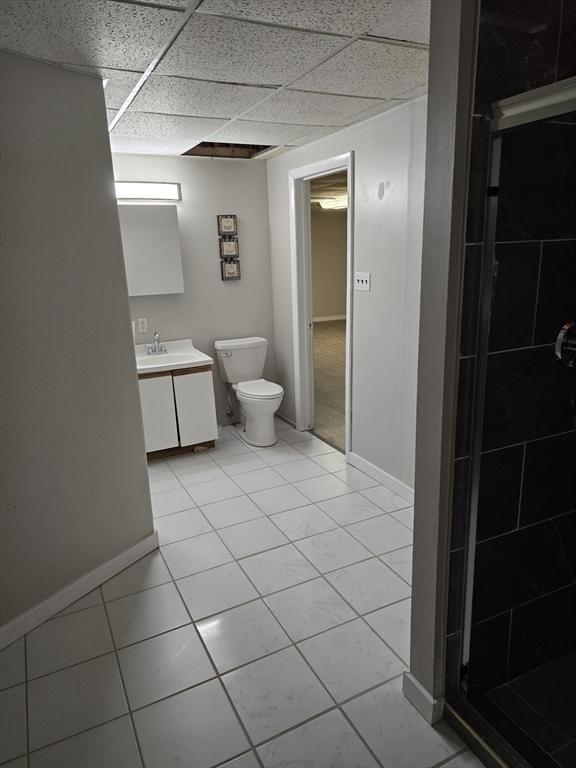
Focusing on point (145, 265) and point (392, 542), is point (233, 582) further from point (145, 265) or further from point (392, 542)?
point (145, 265)

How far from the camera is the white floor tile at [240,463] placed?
3663mm

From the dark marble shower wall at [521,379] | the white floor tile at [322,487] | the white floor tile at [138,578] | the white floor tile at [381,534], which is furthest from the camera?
the white floor tile at [322,487]

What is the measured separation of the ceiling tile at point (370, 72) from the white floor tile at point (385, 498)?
2.24 metres

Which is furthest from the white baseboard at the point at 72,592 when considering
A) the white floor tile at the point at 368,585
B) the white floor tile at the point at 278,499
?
the white floor tile at the point at 368,585

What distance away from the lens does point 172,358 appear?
12.7 feet

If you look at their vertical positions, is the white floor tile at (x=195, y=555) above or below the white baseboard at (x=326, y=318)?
below

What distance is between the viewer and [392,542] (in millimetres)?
2699

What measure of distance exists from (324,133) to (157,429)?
235cm

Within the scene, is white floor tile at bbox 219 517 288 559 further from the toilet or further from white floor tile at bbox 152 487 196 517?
the toilet

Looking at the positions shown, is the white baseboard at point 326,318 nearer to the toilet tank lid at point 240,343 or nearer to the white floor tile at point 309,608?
the toilet tank lid at point 240,343

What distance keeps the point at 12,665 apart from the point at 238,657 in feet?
2.88

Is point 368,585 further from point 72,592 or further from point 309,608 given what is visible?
point 72,592

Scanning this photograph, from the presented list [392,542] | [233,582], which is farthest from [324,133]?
[233,582]

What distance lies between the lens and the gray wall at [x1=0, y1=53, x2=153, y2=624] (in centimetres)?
197
